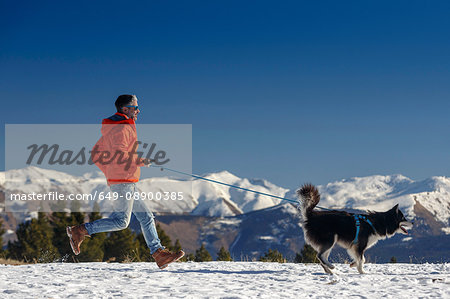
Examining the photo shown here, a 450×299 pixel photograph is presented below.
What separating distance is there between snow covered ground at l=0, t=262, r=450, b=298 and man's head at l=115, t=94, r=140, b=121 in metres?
3.05

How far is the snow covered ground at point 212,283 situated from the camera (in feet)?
24.3

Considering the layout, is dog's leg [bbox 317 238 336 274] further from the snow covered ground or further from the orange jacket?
the orange jacket

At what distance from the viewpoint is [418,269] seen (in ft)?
36.4

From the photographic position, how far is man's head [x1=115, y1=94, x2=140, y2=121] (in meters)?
9.38

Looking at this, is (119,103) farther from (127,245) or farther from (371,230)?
(127,245)

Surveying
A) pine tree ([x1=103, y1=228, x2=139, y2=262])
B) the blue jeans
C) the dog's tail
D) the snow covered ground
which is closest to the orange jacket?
the blue jeans

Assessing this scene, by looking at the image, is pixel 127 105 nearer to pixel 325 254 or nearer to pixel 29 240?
pixel 325 254

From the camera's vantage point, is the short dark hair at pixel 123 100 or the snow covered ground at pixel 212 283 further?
the short dark hair at pixel 123 100

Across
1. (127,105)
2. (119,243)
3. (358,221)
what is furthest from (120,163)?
(119,243)

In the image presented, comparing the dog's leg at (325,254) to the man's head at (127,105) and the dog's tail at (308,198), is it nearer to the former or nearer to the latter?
the dog's tail at (308,198)

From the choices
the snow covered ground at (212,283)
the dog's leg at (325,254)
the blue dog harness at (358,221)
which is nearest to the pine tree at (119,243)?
the snow covered ground at (212,283)

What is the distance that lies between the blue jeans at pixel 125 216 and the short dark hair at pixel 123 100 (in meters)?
1.52

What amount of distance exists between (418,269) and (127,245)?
62.1 meters

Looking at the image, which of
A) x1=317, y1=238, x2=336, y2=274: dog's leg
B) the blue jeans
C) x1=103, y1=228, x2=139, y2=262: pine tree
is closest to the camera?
the blue jeans
